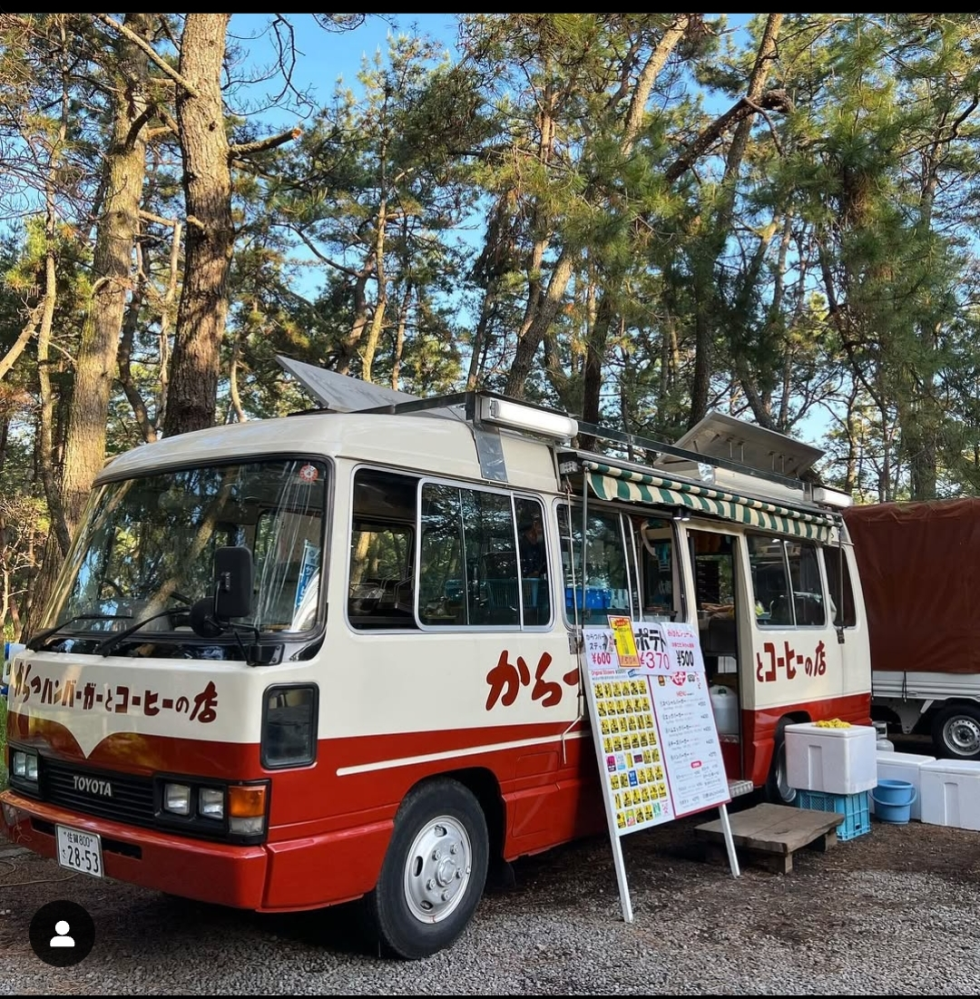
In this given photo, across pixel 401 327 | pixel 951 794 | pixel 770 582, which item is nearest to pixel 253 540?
pixel 770 582

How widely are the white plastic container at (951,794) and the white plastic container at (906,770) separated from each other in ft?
0.16

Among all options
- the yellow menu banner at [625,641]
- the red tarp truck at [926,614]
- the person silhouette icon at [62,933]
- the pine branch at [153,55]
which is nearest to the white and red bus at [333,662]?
the yellow menu banner at [625,641]

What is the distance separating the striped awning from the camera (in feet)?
16.3

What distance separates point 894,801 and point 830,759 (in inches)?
40.2

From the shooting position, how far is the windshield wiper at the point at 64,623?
155 inches

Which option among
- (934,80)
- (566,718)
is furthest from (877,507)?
(566,718)

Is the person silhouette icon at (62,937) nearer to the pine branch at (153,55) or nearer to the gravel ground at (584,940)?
the gravel ground at (584,940)

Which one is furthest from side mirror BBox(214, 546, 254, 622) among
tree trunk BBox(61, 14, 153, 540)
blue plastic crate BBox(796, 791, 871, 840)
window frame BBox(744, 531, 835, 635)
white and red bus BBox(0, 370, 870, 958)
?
tree trunk BBox(61, 14, 153, 540)

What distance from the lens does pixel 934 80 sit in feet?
30.5

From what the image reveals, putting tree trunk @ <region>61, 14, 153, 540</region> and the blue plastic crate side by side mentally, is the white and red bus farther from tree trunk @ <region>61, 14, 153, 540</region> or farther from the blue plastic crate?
tree trunk @ <region>61, 14, 153, 540</region>

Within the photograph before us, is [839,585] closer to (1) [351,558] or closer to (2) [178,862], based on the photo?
(1) [351,558]

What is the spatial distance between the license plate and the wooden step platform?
11.4ft

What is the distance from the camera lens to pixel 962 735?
902 centimetres
